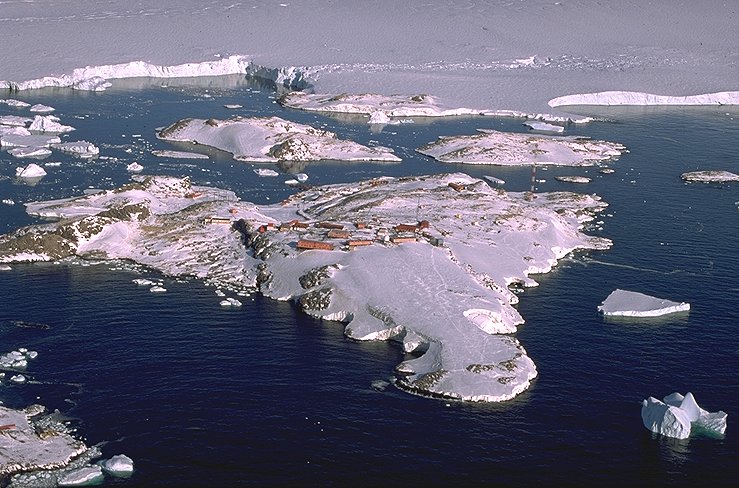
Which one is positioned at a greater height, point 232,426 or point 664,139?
point 664,139

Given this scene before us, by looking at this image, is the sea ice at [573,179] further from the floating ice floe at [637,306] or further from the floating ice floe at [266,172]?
the floating ice floe at [637,306]

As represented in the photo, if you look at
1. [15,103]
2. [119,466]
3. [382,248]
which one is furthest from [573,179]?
[15,103]

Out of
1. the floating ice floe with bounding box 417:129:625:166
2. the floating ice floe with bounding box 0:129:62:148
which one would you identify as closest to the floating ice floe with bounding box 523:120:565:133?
the floating ice floe with bounding box 417:129:625:166

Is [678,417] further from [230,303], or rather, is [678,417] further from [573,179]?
[573,179]

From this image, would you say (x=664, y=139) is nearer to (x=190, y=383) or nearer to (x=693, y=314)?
(x=693, y=314)

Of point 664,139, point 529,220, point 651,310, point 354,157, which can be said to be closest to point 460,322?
point 651,310
